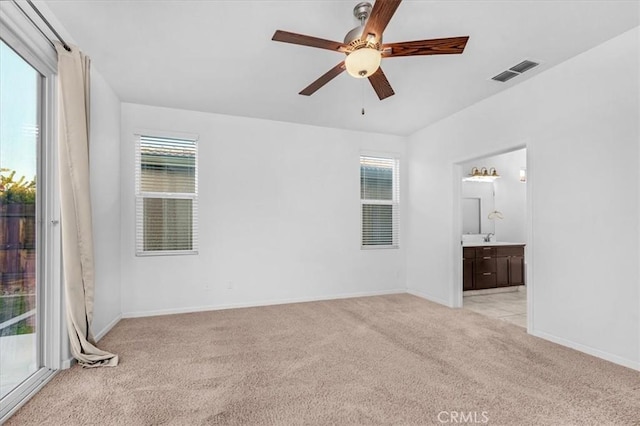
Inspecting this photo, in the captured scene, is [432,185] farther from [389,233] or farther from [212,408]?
[212,408]

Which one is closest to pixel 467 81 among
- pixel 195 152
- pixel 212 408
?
pixel 195 152

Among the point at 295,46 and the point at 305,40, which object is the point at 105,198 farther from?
the point at 305,40

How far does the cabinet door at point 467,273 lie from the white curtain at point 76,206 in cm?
497

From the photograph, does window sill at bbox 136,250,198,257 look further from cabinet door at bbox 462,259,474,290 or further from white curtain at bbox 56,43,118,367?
cabinet door at bbox 462,259,474,290

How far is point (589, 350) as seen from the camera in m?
3.02

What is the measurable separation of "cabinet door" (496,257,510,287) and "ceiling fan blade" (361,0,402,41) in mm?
4990

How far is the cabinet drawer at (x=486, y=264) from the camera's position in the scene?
5625mm

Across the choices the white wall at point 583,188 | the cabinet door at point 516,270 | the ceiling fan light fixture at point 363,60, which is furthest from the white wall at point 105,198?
the cabinet door at point 516,270

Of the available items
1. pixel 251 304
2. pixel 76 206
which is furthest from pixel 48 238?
pixel 251 304

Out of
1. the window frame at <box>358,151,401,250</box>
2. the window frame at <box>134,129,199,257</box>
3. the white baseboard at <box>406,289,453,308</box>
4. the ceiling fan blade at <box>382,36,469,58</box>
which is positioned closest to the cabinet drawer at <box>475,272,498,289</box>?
the white baseboard at <box>406,289,453,308</box>

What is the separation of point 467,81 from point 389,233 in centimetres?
281

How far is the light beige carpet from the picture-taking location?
2074mm

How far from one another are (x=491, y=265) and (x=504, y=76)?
336cm

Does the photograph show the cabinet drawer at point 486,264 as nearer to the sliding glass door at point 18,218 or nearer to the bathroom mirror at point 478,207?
the bathroom mirror at point 478,207
